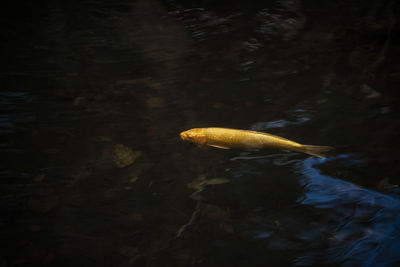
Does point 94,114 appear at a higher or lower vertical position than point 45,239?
higher

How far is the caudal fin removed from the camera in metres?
2.46

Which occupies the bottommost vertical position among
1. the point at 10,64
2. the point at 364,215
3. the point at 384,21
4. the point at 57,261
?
the point at 57,261

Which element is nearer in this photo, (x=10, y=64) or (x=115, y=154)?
(x=115, y=154)

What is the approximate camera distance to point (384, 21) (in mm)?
5566

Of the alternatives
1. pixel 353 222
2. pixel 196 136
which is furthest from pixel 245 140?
pixel 353 222

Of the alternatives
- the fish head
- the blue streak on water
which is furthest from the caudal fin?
the fish head

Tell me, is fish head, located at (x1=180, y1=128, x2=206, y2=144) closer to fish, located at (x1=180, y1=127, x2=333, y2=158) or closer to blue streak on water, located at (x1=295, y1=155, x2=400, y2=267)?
fish, located at (x1=180, y1=127, x2=333, y2=158)

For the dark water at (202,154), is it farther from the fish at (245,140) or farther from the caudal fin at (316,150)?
the fish at (245,140)

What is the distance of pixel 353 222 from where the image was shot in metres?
2.10

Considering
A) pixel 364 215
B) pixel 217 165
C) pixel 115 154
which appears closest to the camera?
pixel 364 215

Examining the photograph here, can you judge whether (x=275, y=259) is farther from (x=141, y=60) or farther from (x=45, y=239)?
(x=141, y=60)

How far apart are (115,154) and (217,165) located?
1.00m

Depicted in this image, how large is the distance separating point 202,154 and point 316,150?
1020 mm

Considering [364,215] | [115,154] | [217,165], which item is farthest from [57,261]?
[364,215]
